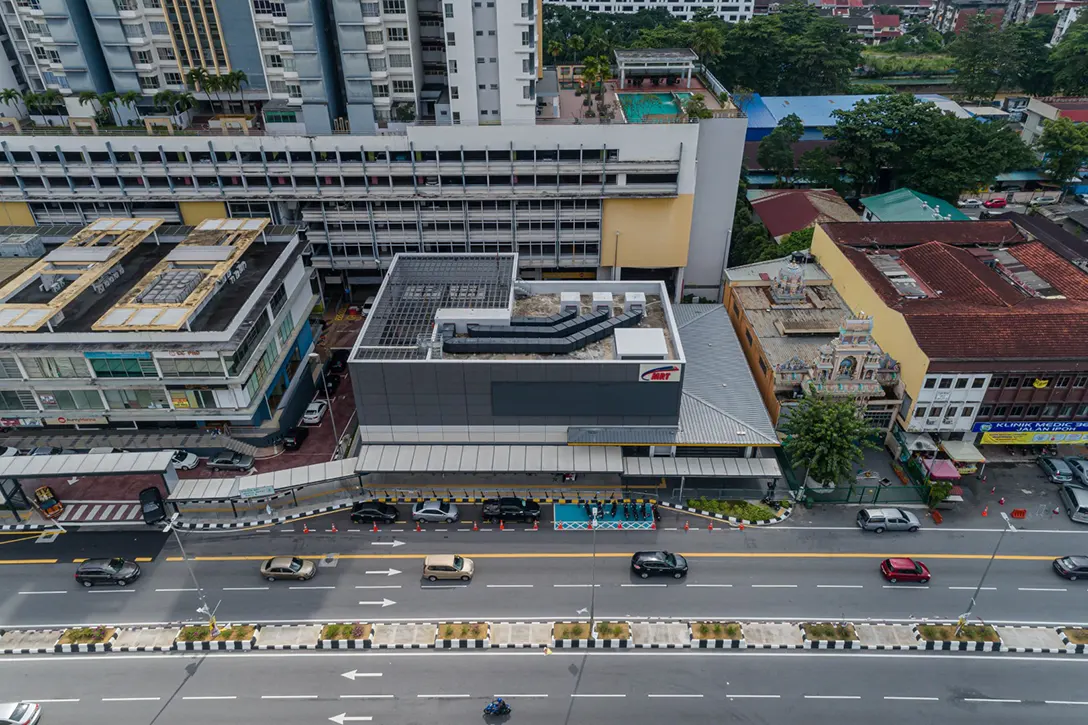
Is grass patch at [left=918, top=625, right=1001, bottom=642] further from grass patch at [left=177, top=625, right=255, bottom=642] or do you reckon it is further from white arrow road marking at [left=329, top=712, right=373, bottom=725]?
grass patch at [left=177, top=625, right=255, bottom=642]

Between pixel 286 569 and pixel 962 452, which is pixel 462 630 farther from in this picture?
pixel 962 452

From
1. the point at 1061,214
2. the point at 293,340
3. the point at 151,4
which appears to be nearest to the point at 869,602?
the point at 293,340

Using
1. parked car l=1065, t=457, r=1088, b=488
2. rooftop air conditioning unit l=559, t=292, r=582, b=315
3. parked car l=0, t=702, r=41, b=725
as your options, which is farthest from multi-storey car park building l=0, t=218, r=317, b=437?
parked car l=1065, t=457, r=1088, b=488

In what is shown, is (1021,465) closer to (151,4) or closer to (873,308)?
(873,308)

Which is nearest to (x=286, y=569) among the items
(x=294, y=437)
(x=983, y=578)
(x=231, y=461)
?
(x=231, y=461)

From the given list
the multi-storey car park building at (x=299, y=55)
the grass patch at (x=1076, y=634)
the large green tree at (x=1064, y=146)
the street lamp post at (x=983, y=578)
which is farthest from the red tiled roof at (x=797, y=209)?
the grass patch at (x=1076, y=634)

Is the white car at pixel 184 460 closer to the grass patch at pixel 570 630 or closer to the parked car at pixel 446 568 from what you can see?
the parked car at pixel 446 568
